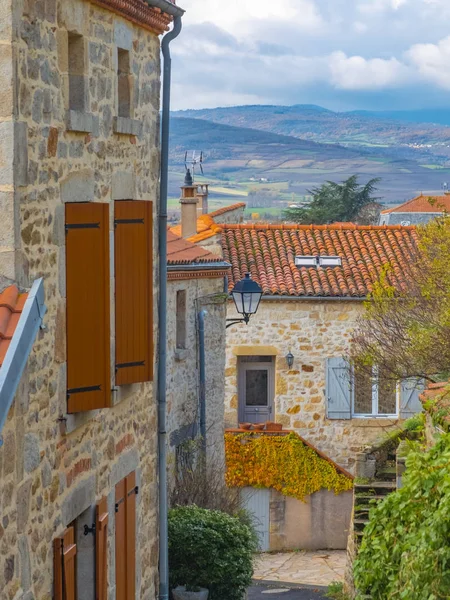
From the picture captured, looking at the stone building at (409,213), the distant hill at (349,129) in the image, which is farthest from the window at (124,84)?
the distant hill at (349,129)

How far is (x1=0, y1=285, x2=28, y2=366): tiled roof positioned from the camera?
5957 mm

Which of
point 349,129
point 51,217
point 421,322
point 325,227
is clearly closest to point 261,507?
point 325,227

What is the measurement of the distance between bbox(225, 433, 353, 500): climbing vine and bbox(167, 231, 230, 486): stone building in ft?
11.0

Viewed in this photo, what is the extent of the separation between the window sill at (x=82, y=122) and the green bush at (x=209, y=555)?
587cm

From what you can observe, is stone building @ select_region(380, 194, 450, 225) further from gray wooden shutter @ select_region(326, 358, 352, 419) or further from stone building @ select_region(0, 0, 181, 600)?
stone building @ select_region(0, 0, 181, 600)

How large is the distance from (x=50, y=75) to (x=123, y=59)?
1838mm

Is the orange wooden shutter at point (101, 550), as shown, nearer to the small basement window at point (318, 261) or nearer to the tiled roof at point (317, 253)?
the tiled roof at point (317, 253)

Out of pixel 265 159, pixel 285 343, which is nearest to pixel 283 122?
pixel 265 159

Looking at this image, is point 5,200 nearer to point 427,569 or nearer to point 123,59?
point 123,59

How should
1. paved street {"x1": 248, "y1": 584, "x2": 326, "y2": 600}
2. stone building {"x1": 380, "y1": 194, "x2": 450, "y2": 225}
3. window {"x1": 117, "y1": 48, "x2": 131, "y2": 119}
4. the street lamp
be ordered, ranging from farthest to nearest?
stone building {"x1": 380, "y1": 194, "x2": 450, "y2": 225} → paved street {"x1": 248, "y1": 584, "x2": 326, "y2": 600} → the street lamp → window {"x1": 117, "y1": 48, "x2": 131, "y2": 119}

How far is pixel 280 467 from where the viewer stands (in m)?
20.7

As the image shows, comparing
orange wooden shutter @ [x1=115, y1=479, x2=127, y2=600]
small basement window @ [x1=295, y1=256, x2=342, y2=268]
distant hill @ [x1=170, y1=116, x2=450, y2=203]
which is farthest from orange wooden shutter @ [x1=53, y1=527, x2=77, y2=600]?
distant hill @ [x1=170, y1=116, x2=450, y2=203]

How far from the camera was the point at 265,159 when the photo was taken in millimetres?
108750

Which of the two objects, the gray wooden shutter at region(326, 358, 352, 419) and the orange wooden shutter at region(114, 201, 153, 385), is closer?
the orange wooden shutter at region(114, 201, 153, 385)
